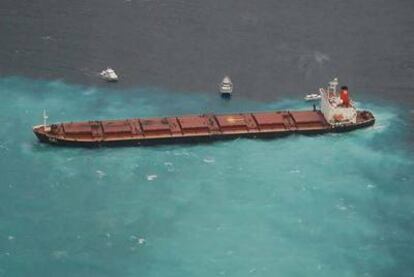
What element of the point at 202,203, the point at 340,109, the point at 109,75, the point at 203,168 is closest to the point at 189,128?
the point at 203,168

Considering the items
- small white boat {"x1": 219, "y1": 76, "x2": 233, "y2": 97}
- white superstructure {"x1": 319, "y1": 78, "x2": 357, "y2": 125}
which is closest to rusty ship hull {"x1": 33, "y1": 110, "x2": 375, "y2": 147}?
white superstructure {"x1": 319, "y1": 78, "x2": 357, "y2": 125}

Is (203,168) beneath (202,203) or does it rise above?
above

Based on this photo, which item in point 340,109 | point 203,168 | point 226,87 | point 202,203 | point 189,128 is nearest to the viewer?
point 202,203

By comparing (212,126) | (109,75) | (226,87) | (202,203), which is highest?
(109,75)

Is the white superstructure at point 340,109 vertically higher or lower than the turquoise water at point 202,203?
higher

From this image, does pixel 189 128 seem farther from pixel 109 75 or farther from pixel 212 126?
pixel 109 75

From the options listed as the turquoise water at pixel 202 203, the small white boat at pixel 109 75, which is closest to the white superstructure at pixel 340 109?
the turquoise water at pixel 202 203

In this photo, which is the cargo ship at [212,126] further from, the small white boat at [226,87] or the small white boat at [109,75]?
the small white boat at [109,75]
